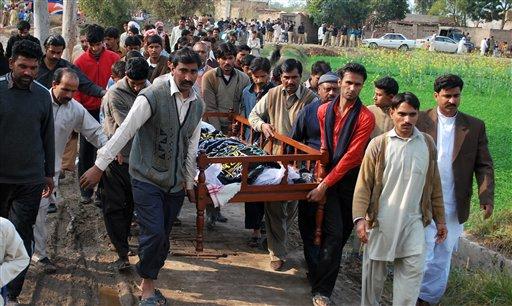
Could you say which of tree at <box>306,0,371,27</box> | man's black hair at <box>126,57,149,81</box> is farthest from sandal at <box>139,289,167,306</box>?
tree at <box>306,0,371,27</box>

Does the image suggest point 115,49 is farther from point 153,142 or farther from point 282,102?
point 153,142

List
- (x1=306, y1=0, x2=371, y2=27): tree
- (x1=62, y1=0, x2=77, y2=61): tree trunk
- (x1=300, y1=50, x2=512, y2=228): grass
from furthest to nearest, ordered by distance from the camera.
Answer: (x1=306, y1=0, x2=371, y2=27): tree, (x1=62, y1=0, x2=77, y2=61): tree trunk, (x1=300, y1=50, x2=512, y2=228): grass

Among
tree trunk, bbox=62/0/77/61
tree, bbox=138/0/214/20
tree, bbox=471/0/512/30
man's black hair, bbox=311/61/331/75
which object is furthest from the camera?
tree, bbox=471/0/512/30

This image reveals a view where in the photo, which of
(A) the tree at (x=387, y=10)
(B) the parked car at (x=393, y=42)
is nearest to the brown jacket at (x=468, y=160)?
(B) the parked car at (x=393, y=42)

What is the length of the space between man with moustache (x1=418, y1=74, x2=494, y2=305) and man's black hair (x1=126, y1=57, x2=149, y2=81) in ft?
7.67

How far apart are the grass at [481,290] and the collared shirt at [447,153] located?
2.78ft

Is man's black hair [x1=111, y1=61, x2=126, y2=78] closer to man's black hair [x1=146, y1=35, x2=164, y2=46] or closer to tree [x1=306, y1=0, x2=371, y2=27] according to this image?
man's black hair [x1=146, y1=35, x2=164, y2=46]

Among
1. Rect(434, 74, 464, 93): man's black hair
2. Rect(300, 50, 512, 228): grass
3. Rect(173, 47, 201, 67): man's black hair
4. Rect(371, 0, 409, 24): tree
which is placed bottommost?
Rect(300, 50, 512, 228): grass

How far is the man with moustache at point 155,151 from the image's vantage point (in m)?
4.60

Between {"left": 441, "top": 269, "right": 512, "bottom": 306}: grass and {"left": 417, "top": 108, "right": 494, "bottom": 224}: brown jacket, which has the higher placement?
{"left": 417, "top": 108, "right": 494, "bottom": 224}: brown jacket

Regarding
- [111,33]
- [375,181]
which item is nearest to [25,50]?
[375,181]

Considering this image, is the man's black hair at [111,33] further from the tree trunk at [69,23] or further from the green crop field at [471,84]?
the green crop field at [471,84]

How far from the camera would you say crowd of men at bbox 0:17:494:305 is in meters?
4.56

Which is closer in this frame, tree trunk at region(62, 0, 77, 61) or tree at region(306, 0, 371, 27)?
tree trunk at region(62, 0, 77, 61)
